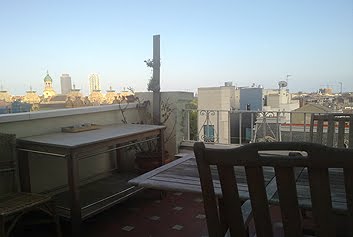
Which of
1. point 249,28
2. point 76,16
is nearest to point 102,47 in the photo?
point 76,16

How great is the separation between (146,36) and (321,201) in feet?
13.9

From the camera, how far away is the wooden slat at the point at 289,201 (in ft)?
2.75

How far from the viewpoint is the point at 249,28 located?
8.35 m

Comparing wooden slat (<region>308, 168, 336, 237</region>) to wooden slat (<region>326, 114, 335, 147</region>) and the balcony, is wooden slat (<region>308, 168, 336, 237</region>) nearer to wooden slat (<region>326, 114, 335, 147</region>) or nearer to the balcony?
the balcony

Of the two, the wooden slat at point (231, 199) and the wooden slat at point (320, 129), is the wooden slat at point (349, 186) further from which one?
the wooden slat at point (320, 129)

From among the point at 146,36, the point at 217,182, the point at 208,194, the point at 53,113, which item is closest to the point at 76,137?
the point at 53,113

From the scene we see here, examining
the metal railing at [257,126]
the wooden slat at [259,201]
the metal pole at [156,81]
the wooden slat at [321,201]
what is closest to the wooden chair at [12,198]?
the wooden slat at [259,201]

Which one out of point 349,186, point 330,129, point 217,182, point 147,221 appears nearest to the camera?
point 349,186

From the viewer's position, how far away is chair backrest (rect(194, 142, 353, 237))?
79 cm

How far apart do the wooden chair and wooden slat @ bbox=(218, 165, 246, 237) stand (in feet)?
5.24

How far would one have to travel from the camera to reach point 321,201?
32.7 inches

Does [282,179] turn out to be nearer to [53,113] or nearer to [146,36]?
[53,113]

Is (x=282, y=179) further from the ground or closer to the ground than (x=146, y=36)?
closer to the ground

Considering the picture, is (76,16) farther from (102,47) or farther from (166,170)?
(166,170)
